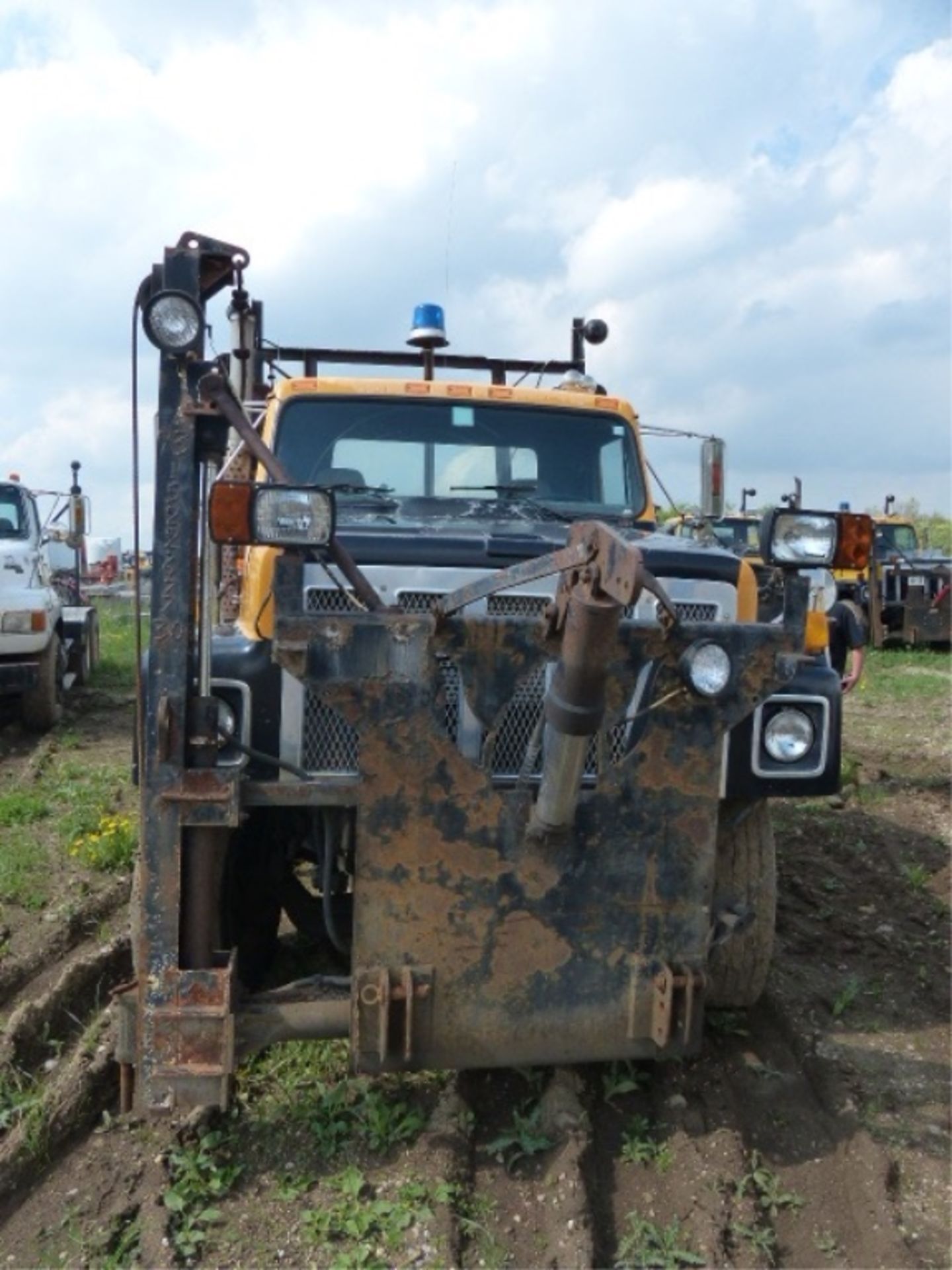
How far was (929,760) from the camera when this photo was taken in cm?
1013

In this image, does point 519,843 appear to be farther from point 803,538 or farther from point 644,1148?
point 803,538

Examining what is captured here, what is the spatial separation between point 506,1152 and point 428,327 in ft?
13.6

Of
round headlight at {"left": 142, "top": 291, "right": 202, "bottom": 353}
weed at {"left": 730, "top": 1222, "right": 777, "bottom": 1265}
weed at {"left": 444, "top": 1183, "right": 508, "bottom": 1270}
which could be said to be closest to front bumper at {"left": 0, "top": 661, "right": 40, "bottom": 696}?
round headlight at {"left": 142, "top": 291, "right": 202, "bottom": 353}

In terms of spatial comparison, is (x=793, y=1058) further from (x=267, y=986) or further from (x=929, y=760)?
(x=929, y=760)

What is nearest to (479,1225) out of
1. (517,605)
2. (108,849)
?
(517,605)

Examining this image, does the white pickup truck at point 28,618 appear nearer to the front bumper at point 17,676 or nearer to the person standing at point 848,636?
the front bumper at point 17,676

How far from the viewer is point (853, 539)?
3693 mm

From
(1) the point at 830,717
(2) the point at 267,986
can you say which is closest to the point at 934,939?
(1) the point at 830,717

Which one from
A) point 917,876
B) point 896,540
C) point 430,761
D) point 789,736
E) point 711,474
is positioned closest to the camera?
point 430,761

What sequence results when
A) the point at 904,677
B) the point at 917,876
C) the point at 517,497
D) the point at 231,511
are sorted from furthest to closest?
the point at 904,677
the point at 917,876
the point at 517,497
the point at 231,511

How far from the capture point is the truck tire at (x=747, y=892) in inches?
172

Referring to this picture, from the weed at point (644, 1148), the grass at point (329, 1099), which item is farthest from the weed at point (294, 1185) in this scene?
the weed at point (644, 1148)

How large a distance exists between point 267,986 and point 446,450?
231 cm

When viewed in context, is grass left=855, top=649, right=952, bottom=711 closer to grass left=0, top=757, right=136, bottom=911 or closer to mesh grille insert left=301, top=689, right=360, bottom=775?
grass left=0, top=757, right=136, bottom=911
